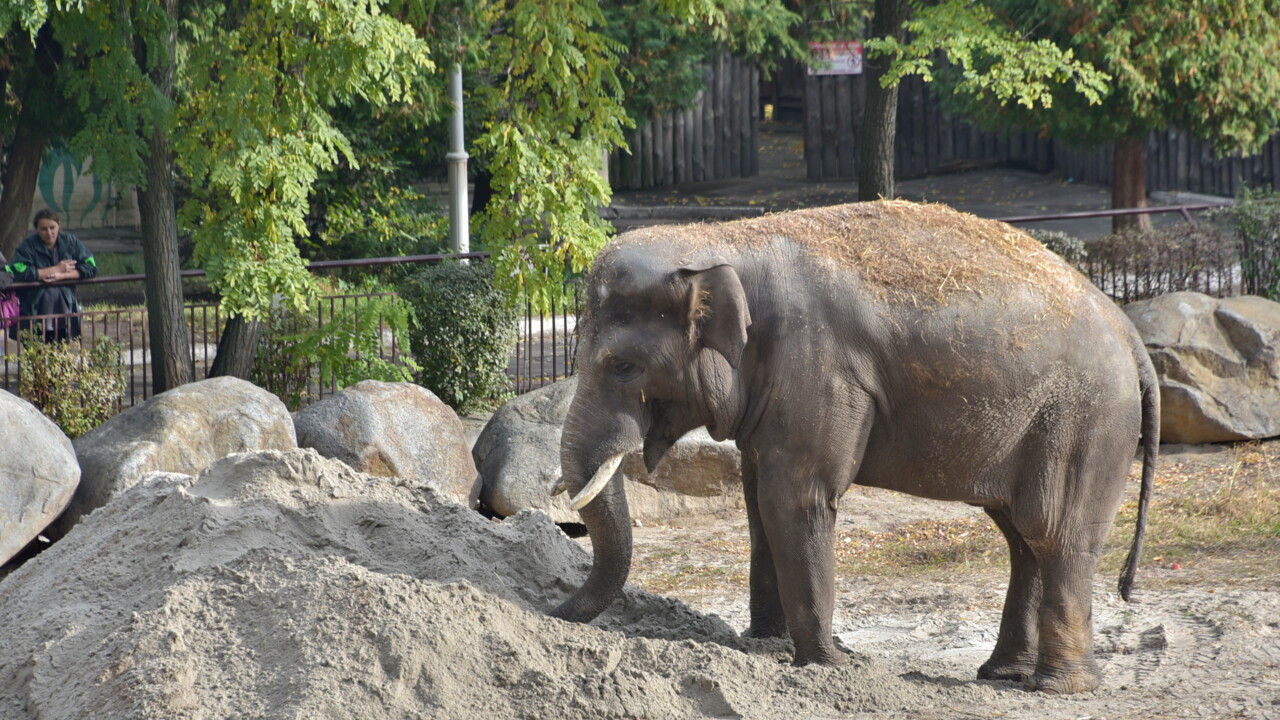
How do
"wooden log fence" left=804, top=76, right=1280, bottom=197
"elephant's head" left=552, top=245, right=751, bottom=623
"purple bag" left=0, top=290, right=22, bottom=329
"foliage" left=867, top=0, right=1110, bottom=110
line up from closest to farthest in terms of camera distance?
1. "elephant's head" left=552, top=245, right=751, bottom=623
2. "purple bag" left=0, top=290, right=22, bottom=329
3. "foliage" left=867, top=0, right=1110, bottom=110
4. "wooden log fence" left=804, top=76, right=1280, bottom=197

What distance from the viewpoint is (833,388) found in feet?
17.7

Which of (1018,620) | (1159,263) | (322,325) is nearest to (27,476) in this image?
(322,325)

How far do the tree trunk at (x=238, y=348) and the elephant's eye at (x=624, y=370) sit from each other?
6.51 metres

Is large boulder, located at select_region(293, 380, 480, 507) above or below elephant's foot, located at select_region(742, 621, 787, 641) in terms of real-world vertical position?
above

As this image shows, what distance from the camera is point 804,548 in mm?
5531

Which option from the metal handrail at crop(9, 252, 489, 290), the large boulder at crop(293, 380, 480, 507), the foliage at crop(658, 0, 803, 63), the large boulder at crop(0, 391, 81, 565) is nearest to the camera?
the large boulder at crop(0, 391, 81, 565)

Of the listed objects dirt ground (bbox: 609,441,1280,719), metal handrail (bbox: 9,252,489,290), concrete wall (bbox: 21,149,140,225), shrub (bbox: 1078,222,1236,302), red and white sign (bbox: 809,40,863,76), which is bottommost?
dirt ground (bbox: 609,441,1280,719)

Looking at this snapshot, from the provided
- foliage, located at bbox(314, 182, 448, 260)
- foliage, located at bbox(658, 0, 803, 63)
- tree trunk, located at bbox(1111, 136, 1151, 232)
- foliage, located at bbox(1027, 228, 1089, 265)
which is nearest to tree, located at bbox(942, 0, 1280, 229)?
tree trunk, located at bbox(1111, 136, 1151, 232)

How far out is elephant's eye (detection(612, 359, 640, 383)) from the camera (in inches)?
216

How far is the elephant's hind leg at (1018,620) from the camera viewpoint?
6.07m

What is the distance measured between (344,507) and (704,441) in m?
4.28

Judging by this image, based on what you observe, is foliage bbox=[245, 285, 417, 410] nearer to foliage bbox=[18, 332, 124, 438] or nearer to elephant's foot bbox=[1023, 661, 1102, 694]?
foliage bbox=[18, 332, 124, 438]

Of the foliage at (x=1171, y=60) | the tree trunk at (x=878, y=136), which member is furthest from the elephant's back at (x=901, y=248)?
the foliage at (x=1171, y=60)

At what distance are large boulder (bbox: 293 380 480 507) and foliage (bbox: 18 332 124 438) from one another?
1488 millimetres
